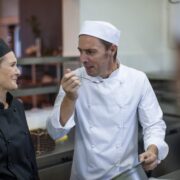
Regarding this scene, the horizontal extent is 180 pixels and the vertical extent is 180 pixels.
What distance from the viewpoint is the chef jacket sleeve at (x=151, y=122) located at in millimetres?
1092

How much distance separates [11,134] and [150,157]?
384 mm

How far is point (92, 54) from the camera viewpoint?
3.51 ft

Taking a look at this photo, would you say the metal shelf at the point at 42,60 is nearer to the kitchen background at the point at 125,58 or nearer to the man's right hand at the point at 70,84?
the kitchen background at the point at 125,58

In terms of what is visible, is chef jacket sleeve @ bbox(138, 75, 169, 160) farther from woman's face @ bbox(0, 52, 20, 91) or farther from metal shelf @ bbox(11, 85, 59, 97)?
metal shelf @ bbox(11, 85, 59, 97)

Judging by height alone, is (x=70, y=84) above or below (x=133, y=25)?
below

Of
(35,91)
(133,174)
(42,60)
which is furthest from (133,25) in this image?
(133,174)

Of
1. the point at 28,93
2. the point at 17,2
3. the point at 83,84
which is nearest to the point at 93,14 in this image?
the point at 28,93

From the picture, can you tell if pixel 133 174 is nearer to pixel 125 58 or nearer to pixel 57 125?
pixel 57 125

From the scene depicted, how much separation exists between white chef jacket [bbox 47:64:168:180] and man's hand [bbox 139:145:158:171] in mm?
46

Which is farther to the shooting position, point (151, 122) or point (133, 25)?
point (133, 25)

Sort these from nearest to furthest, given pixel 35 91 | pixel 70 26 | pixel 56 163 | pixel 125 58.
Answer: pixel 56 163 < pixel 35 91 < pixel 70 26 < pixel 125 58

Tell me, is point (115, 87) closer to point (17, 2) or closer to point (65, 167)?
point (65, 167)

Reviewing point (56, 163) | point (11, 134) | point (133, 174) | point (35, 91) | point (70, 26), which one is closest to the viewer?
point (133, 174)

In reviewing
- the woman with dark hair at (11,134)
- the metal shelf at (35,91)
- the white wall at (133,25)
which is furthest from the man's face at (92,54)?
A: the white wall at (133,25)
